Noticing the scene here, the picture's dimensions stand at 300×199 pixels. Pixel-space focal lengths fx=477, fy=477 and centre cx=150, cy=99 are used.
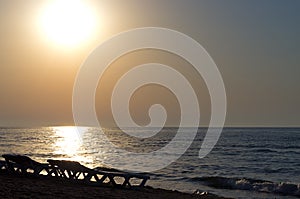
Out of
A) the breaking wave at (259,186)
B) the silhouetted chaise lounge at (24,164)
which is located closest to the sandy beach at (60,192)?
the silhouetted chaise lounge at (24,164)

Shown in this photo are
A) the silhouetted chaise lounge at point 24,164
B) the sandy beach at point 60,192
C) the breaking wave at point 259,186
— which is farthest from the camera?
the breaking wave at point 259,186

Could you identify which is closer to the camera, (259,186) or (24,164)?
(24,164)

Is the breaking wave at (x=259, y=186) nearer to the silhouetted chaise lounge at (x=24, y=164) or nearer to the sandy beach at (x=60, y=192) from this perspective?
the sandy beach at (x=60, y=192)

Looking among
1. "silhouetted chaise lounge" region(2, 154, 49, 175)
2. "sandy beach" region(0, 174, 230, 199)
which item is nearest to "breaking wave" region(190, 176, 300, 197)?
"sandy beach" region(0, 174, 230, 199)

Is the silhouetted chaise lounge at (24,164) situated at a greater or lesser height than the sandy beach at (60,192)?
greater

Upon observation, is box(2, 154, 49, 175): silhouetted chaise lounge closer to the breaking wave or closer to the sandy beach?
the sandy beach

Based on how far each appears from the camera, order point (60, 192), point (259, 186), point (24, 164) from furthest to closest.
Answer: point (259, 186) → point (24, 164) → point (60, 192)

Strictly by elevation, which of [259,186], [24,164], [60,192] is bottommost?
[60,192]

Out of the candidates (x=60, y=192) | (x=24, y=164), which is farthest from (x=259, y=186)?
(x=60, y=192)

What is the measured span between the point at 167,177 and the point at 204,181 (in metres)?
2.75

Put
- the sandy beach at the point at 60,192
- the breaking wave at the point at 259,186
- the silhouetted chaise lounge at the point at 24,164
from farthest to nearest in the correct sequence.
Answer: the breaking wave at the point at 259,186 < the silhouetted chaise lounge at the point at 24,164 < the sandy beach at the point at 60,192

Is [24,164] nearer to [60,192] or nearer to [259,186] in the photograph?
[60,192]

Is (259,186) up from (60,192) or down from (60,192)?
up

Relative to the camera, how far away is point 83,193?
55.1ft
